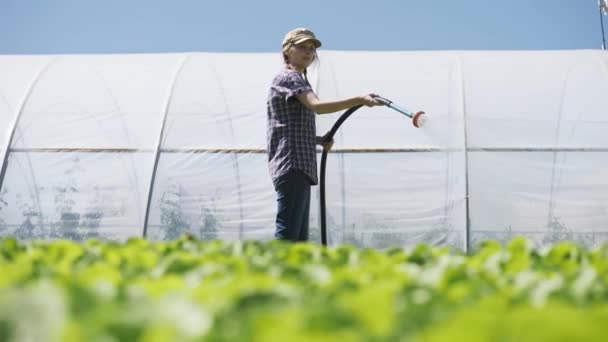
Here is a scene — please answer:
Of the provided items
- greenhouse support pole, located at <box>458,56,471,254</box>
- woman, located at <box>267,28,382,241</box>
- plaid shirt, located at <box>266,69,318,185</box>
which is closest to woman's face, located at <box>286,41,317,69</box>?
woman, located at <box>267,28,382,241</box>

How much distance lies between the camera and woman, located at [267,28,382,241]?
5.23 metres

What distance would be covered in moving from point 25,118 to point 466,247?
651 centimetres

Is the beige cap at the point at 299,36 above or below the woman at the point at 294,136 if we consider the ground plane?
above

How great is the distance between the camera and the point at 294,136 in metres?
5.38

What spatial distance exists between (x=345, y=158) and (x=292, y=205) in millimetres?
4612

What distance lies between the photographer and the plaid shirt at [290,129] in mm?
5305

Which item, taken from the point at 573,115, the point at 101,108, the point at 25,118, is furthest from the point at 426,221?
the point at 25,118

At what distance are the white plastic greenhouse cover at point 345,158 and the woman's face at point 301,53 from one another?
4.16 metres

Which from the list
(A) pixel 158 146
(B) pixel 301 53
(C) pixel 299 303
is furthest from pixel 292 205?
(A) pixel 158 146

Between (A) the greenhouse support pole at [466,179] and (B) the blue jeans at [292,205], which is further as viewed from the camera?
(A) the greenhouse support pole at [466,179]

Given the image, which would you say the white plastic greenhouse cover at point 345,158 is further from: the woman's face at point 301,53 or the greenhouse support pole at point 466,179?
the woman's face at point 301,53

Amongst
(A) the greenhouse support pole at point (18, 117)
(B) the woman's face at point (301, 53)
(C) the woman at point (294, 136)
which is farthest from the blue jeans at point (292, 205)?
(A) the greenhouse support pole at point (18, 117)

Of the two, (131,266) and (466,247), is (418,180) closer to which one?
(466,247)

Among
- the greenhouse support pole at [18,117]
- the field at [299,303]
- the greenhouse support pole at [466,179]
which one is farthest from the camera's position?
the greenhouse support pole at [18,117]
